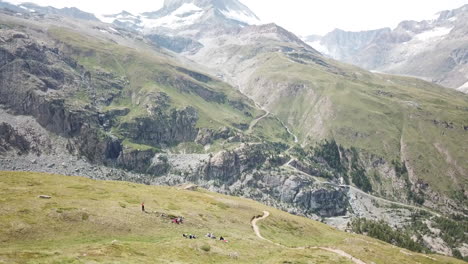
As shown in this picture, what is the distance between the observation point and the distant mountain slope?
60562 millimetres

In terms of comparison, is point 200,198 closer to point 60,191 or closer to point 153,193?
point 153,193

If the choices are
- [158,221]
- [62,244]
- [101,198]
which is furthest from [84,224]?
[101,198]

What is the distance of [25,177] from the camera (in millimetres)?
117938

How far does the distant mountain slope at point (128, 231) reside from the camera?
6056 centimetres

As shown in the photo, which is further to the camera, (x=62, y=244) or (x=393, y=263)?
(x=393, y=263)

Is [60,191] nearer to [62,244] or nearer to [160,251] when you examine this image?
[62,244]

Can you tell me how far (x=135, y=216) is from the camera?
85.6 metres

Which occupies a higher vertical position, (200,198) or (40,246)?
(40,246)

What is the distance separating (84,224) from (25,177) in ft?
A: 185

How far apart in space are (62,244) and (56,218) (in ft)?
38.5

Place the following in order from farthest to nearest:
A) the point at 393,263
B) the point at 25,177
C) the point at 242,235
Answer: the point at 25,177 < the point at 242,235 < the point at 393,263

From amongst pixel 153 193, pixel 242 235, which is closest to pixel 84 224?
pixel 242 235

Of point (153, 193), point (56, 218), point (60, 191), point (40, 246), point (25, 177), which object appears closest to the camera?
point (40, 246)

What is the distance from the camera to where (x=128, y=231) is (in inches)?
3049
